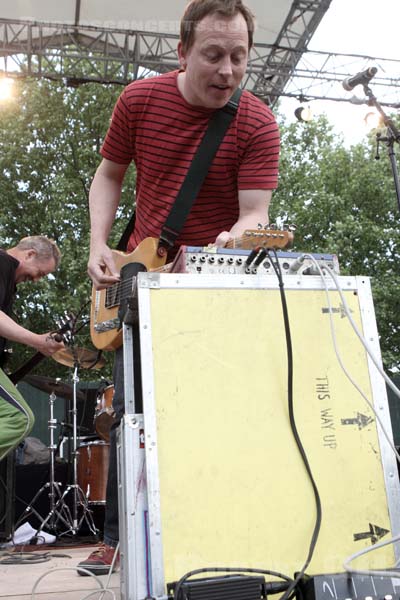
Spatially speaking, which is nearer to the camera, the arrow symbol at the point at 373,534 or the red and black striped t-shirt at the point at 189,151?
the arrow symbol at the point at 373,534

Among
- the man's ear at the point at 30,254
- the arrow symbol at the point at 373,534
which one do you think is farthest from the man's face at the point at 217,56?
the man's ear at the point at 30,254

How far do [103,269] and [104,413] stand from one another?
11.5 feet

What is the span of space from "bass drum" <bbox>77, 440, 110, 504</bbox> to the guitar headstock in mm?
4360

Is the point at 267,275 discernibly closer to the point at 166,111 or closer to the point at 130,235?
the point at 166,111

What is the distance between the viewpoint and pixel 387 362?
13.9 meters

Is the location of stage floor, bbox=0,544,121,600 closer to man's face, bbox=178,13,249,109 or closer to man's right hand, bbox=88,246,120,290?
man's right hand, bbox=88,246,120,290

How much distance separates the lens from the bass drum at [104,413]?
543 centimetres

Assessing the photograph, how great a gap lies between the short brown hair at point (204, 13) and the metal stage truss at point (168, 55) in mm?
6571

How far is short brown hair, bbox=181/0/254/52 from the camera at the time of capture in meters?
1.95

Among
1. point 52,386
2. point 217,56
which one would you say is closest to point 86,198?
point 52,386

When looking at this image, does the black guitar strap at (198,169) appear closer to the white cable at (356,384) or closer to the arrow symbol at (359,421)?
the white cable at (356,384)

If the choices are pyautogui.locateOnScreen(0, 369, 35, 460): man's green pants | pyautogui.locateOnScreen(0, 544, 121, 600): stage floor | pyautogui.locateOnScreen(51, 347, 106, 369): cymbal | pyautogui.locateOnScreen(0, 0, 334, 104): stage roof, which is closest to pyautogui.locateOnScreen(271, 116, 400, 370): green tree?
pyautogui.locateOnScreen(0, 0, 334, 104): stage roof

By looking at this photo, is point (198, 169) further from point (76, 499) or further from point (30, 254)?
point (76, 499)

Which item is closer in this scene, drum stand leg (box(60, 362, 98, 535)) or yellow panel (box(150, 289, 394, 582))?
yellow panel (box(150, 289, 394, 582))
